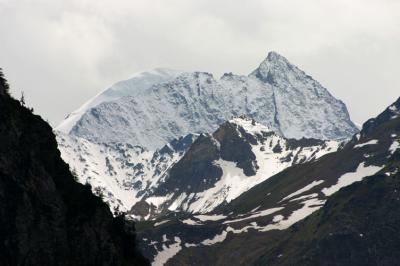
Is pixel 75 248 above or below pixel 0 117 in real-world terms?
below

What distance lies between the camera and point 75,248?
14688 cm

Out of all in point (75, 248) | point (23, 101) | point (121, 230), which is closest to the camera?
point (75, 248)

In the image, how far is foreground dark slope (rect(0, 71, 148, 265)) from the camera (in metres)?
137

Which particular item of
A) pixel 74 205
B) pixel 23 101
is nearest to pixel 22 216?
pixel 74 205

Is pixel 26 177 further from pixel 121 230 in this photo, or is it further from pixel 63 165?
pixel 121 230

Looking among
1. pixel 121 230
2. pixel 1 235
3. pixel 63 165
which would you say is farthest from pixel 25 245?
pixel 121 230

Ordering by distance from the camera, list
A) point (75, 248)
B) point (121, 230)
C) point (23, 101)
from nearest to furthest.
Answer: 1. point (75, 248)
2. point (23, 101)
3. point (121, 230)

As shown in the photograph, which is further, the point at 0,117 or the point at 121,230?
the point at 121,230

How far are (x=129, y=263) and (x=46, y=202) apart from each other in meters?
26.9

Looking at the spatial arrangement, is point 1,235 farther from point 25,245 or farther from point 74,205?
point 74,205

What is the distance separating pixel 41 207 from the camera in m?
142

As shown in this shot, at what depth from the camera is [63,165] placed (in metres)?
161

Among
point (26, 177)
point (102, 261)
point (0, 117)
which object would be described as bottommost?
point (102, 261)

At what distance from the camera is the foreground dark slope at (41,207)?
137 m
